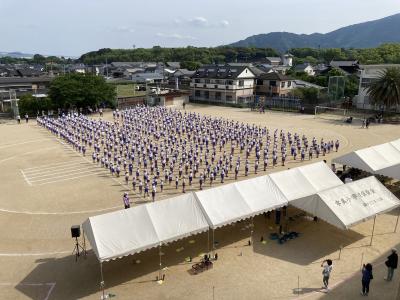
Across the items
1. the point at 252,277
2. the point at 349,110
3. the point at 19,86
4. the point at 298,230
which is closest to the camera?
the point at 252,277

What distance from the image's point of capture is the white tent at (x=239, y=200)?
1248 cm

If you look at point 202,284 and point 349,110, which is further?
point 349,110

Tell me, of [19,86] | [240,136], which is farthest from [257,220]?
[19,86]

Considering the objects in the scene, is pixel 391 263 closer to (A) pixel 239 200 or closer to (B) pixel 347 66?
(A) pixel 239 200

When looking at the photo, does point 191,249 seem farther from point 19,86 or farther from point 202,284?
point 19,86

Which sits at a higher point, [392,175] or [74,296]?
[392,175]

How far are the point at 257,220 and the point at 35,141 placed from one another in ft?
78.5

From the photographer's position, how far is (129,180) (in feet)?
69.0

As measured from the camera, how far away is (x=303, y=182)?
49.3 ft

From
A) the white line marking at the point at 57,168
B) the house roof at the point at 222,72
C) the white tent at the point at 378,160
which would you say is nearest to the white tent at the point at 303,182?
the white tent at the point at 378,160

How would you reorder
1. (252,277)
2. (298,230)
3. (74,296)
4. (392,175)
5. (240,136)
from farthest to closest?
(240,136), (392,175), (298,230), (252,277), (74,296)

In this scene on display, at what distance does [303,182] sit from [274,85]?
139 feet

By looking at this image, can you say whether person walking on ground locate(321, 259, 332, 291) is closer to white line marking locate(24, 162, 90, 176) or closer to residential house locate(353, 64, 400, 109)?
white line marking locate(24, 162, 90, 176)

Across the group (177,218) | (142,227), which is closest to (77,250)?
(142,227)
